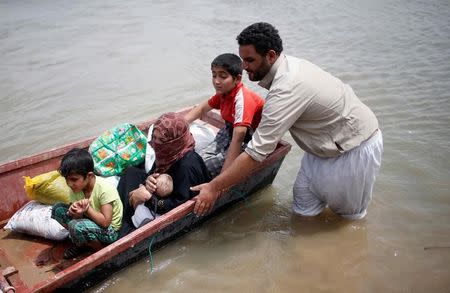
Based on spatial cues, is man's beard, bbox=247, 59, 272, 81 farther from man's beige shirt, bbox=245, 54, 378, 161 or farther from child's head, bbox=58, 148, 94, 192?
child's head, bbox=58, 148, 94, 192

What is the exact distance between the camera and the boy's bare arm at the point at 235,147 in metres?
3.31

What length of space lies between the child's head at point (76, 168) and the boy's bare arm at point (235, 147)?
111 cm

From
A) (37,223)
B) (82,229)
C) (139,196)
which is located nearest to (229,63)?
(139,196)

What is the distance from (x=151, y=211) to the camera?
329cm

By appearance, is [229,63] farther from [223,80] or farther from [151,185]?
[151,185]

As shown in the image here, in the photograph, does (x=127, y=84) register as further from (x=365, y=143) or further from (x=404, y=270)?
(x=404, y=270)

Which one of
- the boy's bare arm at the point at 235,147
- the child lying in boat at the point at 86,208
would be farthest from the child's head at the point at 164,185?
the boy's bare arm at the point at 235,147

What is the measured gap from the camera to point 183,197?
129 inches

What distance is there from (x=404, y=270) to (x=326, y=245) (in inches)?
26.2

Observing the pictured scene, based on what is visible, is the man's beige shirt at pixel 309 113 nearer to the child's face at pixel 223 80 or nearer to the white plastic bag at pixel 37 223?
the child's face at pixel 223 80

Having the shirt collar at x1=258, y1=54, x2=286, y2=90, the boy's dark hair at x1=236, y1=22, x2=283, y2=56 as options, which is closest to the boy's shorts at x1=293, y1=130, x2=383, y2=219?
the shirt collar at x1=258, y1=54, x2=286, y2=90

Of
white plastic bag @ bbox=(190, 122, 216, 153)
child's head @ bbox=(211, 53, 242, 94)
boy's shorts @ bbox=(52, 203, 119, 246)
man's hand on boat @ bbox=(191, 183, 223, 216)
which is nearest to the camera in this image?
boy's shorts @ bbox=(52, 203, 119, 246)

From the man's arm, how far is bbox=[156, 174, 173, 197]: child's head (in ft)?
0.71

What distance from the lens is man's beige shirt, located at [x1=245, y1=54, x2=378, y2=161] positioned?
2818mm
